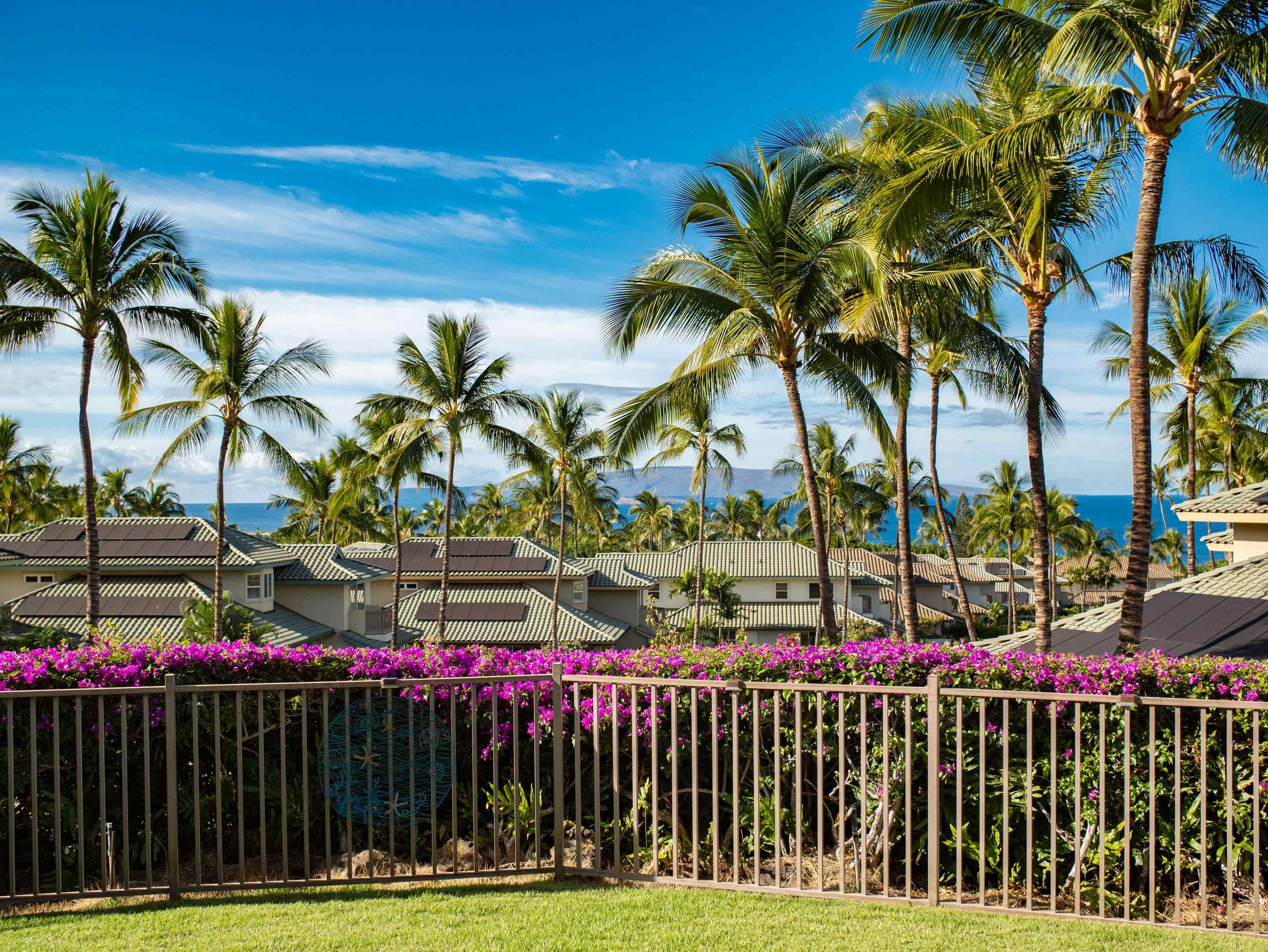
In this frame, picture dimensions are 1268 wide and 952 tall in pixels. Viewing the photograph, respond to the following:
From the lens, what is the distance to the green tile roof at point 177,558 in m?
30.5

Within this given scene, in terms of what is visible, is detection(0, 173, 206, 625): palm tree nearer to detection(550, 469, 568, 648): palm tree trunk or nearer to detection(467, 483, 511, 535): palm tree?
detection(550, 469, 568, 648): palm tree trunk

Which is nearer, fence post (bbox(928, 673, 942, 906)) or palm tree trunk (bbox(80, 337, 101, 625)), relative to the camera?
fence post (bbox(928, 673, 942, 906))

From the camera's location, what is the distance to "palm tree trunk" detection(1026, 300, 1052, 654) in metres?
11.8

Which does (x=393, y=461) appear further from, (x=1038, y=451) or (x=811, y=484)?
(x=1038, y=451)

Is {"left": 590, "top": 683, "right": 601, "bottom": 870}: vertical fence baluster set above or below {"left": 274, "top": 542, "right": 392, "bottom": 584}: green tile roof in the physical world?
above

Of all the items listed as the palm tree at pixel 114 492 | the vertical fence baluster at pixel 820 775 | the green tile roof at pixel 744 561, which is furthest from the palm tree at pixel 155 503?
the vertical fence baluster at pixel 820 775

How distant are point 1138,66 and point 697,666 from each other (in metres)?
7.74

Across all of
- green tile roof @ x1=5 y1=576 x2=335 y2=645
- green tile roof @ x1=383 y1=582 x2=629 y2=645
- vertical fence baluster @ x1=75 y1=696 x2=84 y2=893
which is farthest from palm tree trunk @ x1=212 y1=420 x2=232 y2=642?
vertical fence baluster @ x1=75 y1=696 x2=84 y2=893

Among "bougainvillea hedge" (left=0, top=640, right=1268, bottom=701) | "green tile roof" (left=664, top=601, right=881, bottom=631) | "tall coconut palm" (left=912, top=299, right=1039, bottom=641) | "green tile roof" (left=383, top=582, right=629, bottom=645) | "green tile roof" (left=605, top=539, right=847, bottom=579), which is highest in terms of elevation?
"tall coconut palm" (left=912, top=299, right=1039, bottom=641)

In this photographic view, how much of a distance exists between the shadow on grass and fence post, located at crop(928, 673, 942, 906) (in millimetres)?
1810

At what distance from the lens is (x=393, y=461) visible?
27062mm

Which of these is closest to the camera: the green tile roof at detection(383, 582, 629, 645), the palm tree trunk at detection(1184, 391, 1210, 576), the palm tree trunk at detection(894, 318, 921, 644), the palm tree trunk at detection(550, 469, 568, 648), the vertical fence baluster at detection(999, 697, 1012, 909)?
the vertical fence baluster at detection(999, 697, 1012, 909)

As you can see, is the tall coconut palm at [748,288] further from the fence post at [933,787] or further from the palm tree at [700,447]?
the palm tree at [700,447]

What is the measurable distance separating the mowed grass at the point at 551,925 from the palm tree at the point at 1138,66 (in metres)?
4.90
